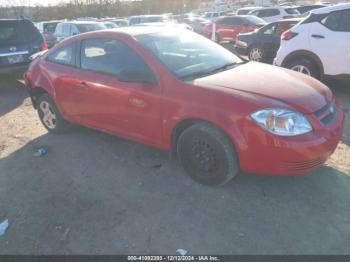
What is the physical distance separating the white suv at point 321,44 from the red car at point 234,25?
9.21 metres

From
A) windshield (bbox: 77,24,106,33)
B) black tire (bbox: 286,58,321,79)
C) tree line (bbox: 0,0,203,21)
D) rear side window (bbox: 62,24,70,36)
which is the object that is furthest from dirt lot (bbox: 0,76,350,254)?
tree line (bbox: 0,0,203,21)

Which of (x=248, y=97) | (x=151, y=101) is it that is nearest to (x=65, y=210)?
(x=151, y=101)

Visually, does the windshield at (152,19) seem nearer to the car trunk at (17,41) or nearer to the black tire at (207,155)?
the car trunk at (17,41)

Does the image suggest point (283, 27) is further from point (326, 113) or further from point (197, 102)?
point (197, 102)

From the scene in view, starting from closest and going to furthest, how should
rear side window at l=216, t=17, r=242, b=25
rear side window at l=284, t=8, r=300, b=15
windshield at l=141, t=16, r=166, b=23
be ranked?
rear side window at l=216, t=17, r=242, b=25
rear side window at l=284, t=8, r=300, b=15
windshield at l=141, t=16, r=166, b=23

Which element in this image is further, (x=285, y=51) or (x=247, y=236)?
(x=285, y=51)

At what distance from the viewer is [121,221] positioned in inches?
127

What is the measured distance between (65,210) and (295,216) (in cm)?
222

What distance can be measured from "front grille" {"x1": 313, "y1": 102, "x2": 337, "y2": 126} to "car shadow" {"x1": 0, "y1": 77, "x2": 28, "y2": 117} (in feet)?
19.6

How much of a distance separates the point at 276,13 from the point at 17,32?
50.9 ft

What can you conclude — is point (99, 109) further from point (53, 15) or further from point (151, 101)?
point (53, 15)

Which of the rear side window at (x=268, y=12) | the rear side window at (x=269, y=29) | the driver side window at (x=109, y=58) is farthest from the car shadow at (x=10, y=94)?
the rear side window at (x=268, y=12)

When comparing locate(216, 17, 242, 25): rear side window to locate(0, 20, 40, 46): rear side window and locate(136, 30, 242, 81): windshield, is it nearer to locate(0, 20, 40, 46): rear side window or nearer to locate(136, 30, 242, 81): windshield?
locate(0, 20, 40, 46): rear side window

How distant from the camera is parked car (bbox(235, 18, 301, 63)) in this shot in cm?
998
